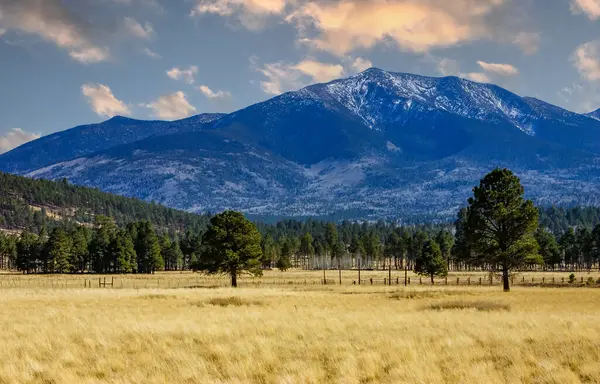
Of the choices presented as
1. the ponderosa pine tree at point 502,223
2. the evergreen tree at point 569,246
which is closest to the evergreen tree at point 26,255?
the ponderosa pine tree at point 502,223

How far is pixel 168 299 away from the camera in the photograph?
49812mm

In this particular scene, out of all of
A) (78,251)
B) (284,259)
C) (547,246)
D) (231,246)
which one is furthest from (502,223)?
(78,251)

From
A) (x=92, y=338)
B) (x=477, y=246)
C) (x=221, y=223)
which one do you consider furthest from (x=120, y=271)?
(x=92, y=338)

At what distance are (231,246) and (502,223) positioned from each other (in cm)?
3596

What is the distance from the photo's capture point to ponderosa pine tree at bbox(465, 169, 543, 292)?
175 ft

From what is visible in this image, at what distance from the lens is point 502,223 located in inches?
2149

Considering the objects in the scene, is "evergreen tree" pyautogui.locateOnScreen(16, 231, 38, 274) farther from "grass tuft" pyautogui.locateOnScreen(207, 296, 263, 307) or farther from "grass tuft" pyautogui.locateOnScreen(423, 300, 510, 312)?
"grass tuft" pyautogui.locateOnScreen(423, 300, 510, 312)

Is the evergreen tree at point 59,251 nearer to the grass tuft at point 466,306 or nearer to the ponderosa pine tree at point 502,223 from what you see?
the ponderosa pine tree at point 502,223

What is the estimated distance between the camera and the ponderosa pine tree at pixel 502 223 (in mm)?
53344

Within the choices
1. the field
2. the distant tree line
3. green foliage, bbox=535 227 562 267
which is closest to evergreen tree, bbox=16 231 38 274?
the distant tree line

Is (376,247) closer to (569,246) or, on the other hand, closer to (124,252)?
(569,246)

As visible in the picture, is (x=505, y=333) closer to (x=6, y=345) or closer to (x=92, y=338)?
(x=92, y=338)

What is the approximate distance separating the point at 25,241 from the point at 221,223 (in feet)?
350

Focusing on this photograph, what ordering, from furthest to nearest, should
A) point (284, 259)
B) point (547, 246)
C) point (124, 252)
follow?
point (284, 259), point (124, 252), point (547, 246)
